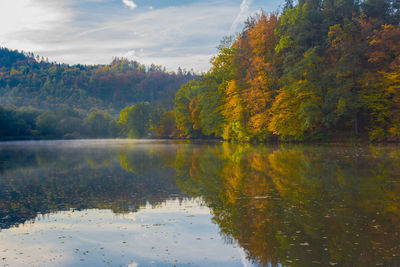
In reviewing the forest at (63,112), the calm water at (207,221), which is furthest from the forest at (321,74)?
the forest at (63,112)

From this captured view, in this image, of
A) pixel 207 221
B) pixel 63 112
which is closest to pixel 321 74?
pixel 207 221

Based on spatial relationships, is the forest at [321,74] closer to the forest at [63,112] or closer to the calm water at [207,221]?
the calm water at [207,221]

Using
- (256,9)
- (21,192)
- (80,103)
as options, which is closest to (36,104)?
(80,103)

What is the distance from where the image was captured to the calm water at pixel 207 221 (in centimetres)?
619

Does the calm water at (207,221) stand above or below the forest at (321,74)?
below

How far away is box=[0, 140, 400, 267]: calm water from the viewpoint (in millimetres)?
6191

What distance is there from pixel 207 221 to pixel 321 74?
35667 mm

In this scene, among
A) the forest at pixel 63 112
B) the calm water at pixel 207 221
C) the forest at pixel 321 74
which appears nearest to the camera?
the calm water at pixel 207 221

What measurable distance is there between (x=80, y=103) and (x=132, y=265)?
18945cm

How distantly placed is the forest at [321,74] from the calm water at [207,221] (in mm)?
25385

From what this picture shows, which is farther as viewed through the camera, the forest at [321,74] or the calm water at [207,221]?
the forest at [321,74]

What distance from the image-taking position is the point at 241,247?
662cm

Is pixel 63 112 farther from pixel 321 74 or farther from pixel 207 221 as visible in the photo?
pixel 207 221

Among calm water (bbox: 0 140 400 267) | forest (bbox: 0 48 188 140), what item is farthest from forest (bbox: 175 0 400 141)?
forest (bbox: 0 48 188 140)
